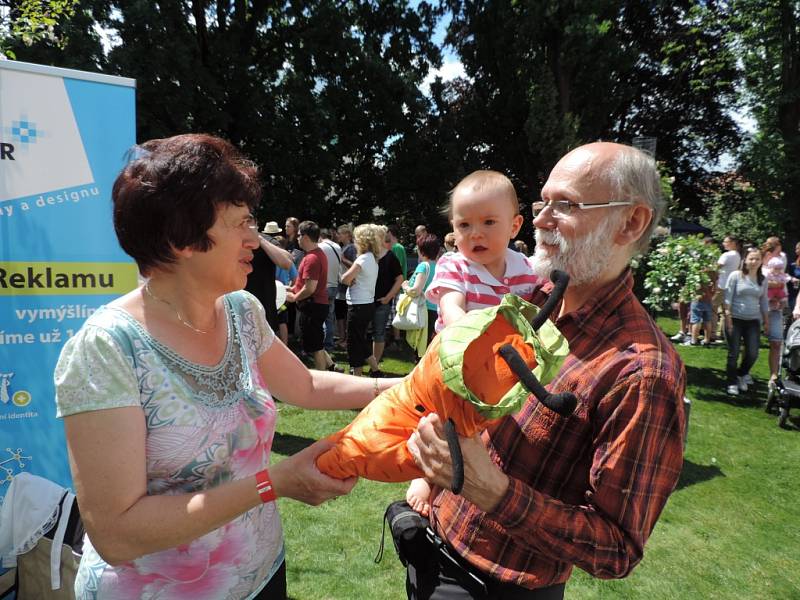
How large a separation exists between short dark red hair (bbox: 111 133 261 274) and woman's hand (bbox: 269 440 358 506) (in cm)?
65

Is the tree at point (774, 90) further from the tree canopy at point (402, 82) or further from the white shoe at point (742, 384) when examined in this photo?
the white shoe at point (742, 384)

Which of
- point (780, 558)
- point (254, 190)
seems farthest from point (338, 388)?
point (780, 558)

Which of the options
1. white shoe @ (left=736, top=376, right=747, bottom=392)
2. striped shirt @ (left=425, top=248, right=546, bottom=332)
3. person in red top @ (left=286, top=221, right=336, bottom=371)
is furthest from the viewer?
white shoe @ (left=736, top=376, right=747, bottom=392)

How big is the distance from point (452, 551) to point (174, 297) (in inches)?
46.5

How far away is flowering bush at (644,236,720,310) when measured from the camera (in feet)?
22.1

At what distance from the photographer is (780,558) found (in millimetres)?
3596

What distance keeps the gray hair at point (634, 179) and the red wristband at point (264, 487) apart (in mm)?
1273

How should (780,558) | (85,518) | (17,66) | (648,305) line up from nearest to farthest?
(85,518) → (17,66) → (780,558) → (648,305)

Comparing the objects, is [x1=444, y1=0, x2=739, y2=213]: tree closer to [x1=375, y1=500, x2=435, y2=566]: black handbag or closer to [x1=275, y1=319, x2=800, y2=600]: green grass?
[x1=275, y1=319, x2=800, y2=600]: green grass

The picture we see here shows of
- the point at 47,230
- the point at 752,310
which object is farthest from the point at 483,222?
the point at 752,310

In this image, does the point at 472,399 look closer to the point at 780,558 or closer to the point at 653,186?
the point at 653,186

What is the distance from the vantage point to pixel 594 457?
123cm

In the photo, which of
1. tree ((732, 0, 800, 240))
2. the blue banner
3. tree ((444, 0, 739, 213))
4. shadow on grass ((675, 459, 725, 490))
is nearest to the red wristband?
the blue banner

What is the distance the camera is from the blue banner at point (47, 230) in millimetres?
2852
